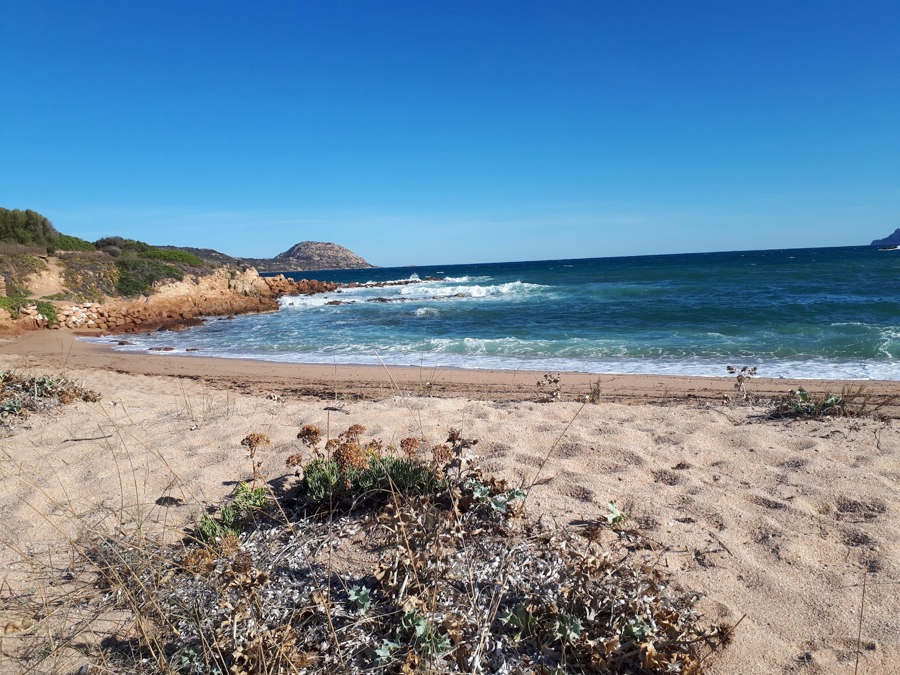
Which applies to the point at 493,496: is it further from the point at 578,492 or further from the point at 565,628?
the point at 565,628

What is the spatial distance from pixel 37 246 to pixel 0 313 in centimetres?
1004

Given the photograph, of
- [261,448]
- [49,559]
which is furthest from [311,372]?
[49,559]

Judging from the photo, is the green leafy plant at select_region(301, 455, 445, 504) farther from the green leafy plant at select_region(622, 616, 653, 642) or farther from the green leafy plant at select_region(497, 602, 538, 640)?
the green leafy plant at select_region(622, 616, 653, 642)

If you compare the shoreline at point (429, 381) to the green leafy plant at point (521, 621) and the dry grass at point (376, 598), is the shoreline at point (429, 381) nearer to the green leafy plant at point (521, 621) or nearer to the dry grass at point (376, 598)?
the dry grass at point (376, 598)

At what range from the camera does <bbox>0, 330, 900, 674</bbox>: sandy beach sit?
227 cm

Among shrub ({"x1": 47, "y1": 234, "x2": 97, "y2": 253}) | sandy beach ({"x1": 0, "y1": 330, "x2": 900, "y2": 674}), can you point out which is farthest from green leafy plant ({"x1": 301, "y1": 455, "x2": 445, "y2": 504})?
shrub ({"x1": 47, "y1": 234, "x2": 97, "y2": 253})

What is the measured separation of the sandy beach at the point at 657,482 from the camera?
2266mm

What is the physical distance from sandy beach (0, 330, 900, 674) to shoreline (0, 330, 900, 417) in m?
1.90

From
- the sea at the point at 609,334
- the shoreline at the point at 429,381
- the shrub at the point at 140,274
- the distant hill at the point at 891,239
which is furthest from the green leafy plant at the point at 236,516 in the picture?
the distant hill at the point at 891,239

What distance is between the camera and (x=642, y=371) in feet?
33.3

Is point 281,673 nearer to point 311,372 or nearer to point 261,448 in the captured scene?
point 261,448

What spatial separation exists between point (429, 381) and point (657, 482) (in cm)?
619

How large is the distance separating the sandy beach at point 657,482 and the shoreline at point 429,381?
1.90 m

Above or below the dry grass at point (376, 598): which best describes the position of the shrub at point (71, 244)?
above
